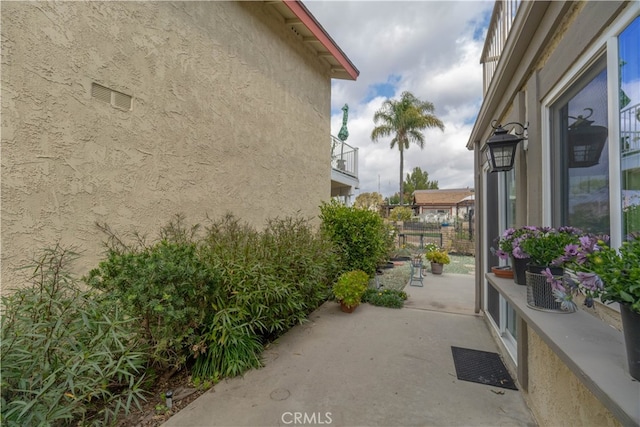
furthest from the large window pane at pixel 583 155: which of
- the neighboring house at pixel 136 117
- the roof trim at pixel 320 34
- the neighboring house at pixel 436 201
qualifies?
the neighboring house at pixel 436 201

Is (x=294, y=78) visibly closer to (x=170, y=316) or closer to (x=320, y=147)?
(x=320, y=147)

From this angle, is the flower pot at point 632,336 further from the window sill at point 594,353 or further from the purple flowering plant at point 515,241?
the purple flowering plant at point 515,241

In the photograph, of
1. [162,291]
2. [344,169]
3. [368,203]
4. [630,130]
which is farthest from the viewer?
[344,169]

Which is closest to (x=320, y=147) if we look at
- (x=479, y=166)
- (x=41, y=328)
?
(x=479, y=166)

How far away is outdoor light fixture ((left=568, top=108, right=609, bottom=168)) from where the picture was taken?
5.63ft

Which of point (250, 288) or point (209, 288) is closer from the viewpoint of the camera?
point (209, 288)

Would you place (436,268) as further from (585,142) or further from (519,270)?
(585,142)

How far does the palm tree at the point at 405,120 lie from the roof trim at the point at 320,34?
14.4 m

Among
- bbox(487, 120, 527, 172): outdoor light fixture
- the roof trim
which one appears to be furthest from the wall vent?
bbox(487, 120, 527, 172): outdoor light fixture

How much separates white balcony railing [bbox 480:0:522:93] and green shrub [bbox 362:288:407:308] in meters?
4.04

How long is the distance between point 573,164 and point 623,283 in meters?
1.43

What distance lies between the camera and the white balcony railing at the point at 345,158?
33.2 feet

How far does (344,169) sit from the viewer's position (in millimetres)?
10828

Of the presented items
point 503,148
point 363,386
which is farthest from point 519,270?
point 363,386
